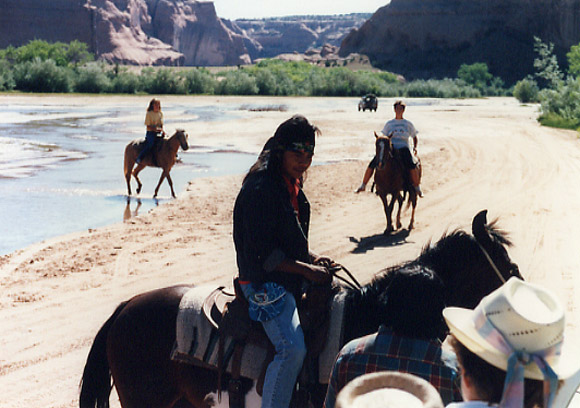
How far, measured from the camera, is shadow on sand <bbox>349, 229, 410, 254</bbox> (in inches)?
427

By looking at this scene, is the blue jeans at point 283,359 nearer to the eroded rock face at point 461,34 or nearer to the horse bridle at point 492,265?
the horse bridle at point 492,265

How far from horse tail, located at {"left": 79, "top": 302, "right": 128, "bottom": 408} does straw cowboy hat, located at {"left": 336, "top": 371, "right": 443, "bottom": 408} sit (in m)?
2.62

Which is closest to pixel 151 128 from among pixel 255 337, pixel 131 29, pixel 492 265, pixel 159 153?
pixel 159 153

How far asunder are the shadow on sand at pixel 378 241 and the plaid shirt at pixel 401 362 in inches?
308

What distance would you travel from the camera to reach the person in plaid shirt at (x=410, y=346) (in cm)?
269

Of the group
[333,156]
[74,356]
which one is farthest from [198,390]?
[333,156]

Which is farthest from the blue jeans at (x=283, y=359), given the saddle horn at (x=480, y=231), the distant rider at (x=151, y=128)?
the distant rider at (x=151, y=128)

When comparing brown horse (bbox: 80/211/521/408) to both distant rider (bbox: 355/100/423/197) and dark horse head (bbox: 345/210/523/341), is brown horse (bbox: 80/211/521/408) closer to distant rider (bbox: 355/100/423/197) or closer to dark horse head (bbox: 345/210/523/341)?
dark horse head (bbox: 345/210/523/341)

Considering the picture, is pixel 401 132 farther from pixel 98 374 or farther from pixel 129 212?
pixel 98 374

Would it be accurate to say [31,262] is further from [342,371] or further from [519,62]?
[519,62]

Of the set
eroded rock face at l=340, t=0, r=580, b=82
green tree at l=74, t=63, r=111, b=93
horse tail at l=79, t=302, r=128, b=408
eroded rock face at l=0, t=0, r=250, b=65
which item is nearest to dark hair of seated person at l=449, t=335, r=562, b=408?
horse tail at l=79, t=302, r=128, b=408

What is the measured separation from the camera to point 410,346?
275cm

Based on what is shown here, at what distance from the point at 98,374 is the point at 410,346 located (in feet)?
7.26

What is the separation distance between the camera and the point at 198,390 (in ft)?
12.4
